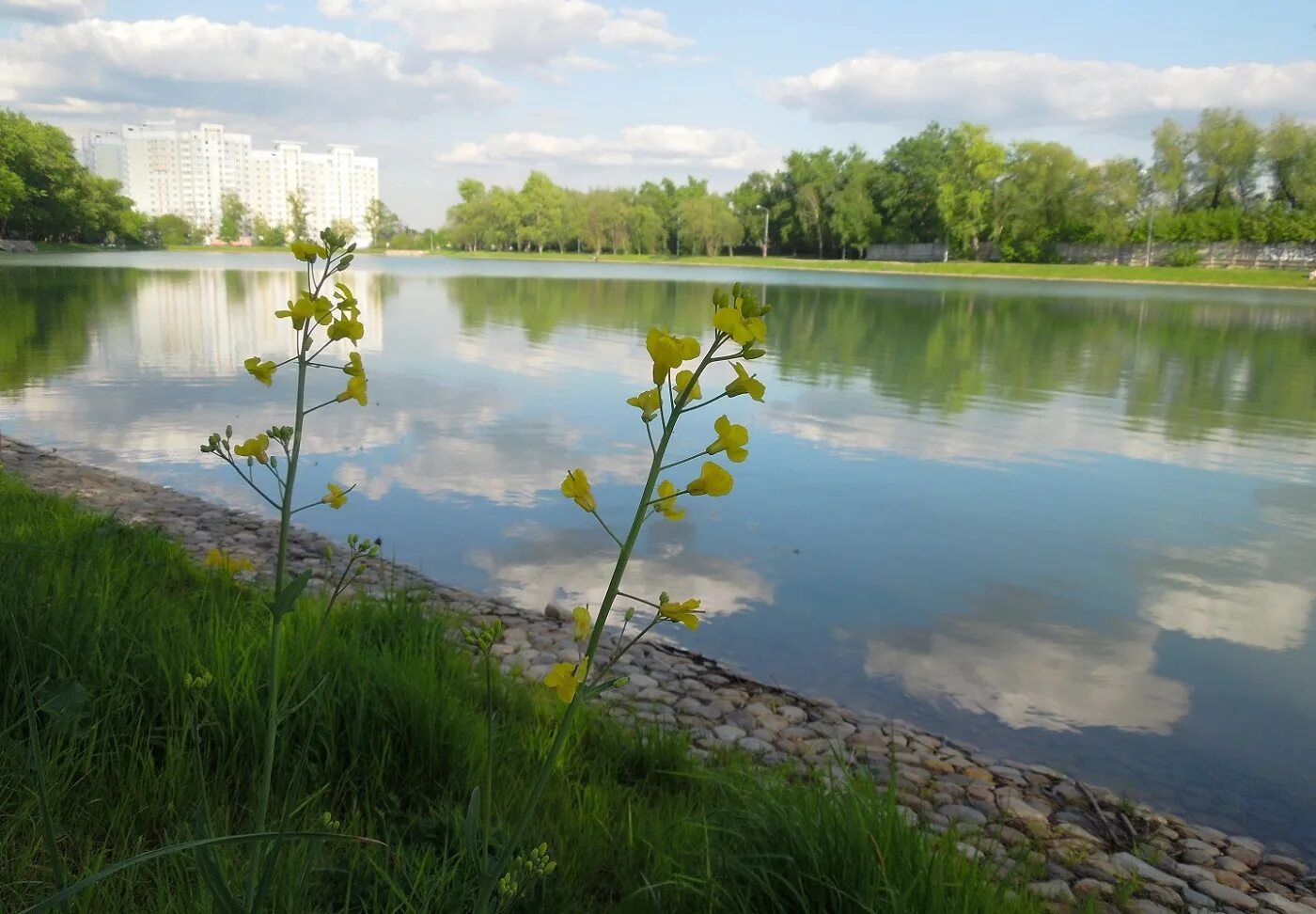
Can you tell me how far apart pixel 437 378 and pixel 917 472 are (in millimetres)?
7157

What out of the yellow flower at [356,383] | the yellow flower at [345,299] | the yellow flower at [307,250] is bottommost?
the yellow flower at [356,383]

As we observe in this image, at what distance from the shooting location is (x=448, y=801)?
93.0 inches

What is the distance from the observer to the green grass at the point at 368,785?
1887 millimetres

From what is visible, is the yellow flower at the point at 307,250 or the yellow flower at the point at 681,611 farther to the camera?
the yellow flower at the point at 307,250

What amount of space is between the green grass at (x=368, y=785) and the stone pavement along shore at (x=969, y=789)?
330 mm

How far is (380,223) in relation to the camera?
14450 centimetres

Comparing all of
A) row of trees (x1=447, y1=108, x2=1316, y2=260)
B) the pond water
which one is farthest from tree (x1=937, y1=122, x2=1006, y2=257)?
the pond water

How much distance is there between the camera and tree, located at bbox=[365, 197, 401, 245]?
13938 centimetres

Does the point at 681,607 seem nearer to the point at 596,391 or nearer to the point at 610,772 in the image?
the point at 610,772

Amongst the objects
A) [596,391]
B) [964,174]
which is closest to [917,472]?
[596,391]

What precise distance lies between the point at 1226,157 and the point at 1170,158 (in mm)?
3468

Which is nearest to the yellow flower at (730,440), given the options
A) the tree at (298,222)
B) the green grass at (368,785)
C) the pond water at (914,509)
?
the green grass at (368,785)

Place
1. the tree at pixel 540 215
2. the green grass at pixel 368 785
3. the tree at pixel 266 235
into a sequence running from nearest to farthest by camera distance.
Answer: the green grass at pixel 368 785
the tree at pixel 540 215
the tree at pixel 266 235

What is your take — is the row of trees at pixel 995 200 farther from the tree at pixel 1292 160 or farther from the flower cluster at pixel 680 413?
the flower cluster at pixel 680 413
